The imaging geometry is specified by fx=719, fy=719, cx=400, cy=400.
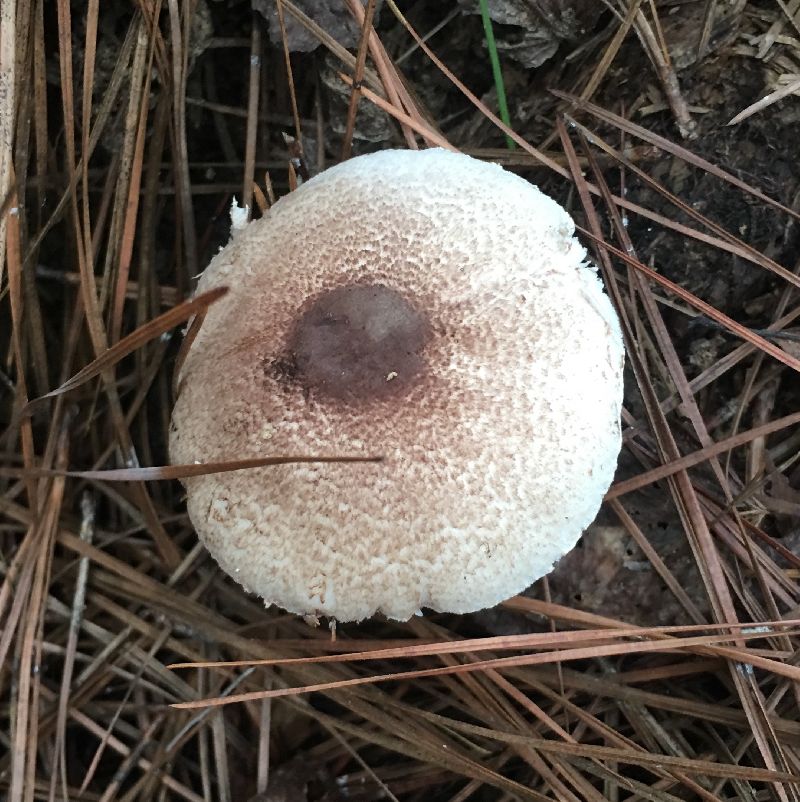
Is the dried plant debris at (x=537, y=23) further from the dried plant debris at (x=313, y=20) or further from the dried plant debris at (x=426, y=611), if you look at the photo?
the dried plant debris at (x=313, y=20)

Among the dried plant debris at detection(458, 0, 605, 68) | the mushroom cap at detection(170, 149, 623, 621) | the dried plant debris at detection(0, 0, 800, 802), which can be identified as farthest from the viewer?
the dried plant debris at detection(458, 0, 605, 68)

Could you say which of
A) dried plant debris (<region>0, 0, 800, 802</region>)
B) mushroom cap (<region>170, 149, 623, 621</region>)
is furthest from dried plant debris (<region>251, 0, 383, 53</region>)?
mushroom cap (<region>170, 149, 623, 621</region>)

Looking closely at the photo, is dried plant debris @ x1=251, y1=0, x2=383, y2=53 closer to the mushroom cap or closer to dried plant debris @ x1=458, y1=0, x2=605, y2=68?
dried plant debris @ x1=458, y1=0, x2=605, y2=68

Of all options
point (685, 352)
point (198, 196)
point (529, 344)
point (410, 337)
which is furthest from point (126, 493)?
point (685, 352)

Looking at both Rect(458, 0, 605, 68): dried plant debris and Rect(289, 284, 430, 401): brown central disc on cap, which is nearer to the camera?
Rect(289, 284, 430, 401): brown central disc on cap

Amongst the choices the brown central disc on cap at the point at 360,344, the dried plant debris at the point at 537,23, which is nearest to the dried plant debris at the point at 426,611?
the dried plant debris at the point at 537,23

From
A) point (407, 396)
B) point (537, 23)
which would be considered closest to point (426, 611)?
point (407, 396)

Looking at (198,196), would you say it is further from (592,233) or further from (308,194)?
(592,233)
